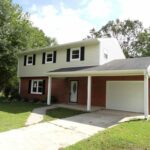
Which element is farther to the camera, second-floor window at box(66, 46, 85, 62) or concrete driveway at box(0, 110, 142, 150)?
second-floor window at box(66, 46, 85, 62)

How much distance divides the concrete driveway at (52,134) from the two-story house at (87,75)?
144 inches

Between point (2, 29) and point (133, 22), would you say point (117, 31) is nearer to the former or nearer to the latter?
point (133, 22)

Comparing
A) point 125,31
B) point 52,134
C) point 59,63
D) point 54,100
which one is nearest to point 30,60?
point 59,63

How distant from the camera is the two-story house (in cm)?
1402

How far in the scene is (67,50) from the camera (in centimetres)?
1848

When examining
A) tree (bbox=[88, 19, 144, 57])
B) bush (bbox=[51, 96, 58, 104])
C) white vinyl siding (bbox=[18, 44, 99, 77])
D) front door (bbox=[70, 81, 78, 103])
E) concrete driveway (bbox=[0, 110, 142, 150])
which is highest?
tree (bbox=[88, 19, 144, 57])

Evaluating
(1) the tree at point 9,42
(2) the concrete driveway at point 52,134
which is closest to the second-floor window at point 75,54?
(2) the concrete driveway at point 52,134

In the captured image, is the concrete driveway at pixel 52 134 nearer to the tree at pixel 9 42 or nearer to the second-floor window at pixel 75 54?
the second-floor window at pixel 75 54

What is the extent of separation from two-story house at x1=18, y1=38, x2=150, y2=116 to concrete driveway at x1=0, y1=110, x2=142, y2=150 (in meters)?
3.66

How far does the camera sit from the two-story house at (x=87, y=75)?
14.0m

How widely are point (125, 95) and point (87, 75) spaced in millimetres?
3101

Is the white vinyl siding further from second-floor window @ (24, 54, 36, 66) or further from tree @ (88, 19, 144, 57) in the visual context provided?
tree @ (88, 19, 144, 57)

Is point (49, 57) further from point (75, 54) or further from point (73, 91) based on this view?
point (73, 91)

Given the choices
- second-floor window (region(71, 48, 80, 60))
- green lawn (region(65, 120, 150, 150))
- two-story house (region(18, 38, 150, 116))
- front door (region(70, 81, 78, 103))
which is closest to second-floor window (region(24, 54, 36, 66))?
two-story house (region(18, 38, 150, 116))
